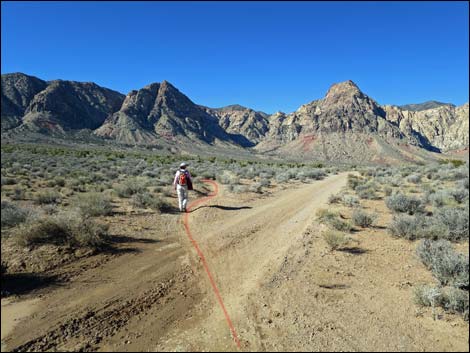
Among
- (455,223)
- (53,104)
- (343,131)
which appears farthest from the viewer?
(343,131)

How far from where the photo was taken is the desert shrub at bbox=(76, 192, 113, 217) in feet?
32.8

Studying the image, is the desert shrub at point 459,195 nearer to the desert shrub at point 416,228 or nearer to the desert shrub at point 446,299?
the desert shrub at point 416,228

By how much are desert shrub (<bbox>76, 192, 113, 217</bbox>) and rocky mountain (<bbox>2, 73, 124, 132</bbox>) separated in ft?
383

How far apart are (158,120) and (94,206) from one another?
530 ft

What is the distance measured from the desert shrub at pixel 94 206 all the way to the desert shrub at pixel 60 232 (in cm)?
253

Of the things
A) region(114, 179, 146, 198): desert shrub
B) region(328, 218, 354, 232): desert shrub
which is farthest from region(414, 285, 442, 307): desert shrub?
region(114, 179, 146, 198): desert shrub

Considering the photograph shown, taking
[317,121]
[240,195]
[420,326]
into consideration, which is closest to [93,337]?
[420,326]

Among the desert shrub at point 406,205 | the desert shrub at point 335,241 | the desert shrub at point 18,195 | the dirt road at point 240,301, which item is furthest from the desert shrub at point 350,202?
the desert shrub at point 18,195

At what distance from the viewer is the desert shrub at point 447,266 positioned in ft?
18.5

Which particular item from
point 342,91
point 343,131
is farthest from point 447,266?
point 342,91

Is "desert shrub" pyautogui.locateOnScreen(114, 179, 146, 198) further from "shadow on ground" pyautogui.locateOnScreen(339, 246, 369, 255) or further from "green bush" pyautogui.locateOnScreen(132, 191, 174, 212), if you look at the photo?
"shadow on ground" pyautogui.locateOnScreen(339, 246, 369, 255)

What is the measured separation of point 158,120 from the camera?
16450 centimetres

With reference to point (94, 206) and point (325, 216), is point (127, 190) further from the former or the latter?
point (325, 216)

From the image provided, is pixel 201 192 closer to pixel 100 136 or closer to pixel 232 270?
pixel 232 270
